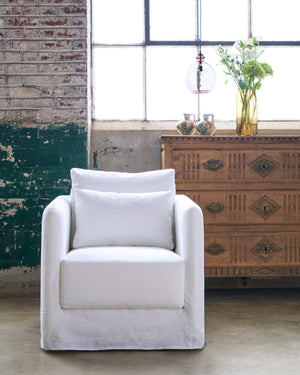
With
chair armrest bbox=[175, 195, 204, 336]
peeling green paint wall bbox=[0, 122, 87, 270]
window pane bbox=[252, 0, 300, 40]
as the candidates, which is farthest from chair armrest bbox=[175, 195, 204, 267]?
window pane bbox=[252, 0, 300, 40]

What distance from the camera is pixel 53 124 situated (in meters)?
3.91

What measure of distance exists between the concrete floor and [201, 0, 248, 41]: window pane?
2289mm

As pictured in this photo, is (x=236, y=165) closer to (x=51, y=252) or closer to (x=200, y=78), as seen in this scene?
(x=200, y=78)

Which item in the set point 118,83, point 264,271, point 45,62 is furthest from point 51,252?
point 118,83

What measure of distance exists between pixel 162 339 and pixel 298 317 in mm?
1097

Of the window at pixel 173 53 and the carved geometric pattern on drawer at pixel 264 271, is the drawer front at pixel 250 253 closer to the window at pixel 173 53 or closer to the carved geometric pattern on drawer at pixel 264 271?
the carved geometric pattern on drawer at pixel 264 271

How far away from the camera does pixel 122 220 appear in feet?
9.72

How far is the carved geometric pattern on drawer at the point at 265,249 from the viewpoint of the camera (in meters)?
3.59

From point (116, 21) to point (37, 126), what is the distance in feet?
3.80

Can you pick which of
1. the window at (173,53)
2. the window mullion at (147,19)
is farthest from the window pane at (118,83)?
the window mullion at (147,19)

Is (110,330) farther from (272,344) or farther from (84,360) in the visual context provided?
(272,344)


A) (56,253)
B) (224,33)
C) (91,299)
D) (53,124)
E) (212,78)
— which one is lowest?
(91,299)

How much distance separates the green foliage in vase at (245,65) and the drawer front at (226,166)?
62cm

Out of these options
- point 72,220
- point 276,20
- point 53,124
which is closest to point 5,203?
point 53,124
